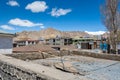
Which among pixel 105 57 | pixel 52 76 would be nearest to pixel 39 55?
pixel 105 57

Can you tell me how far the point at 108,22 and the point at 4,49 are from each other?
50.6ft

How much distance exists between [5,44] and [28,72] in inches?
316

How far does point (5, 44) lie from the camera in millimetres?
11047

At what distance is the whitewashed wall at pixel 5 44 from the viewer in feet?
35.4

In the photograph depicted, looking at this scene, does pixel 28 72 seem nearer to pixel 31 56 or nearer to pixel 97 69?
pixel 97 69

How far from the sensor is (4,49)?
11.0 meters

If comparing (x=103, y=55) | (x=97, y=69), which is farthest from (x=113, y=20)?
(x=97, y=69)

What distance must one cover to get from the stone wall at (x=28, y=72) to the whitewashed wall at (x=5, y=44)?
578cm

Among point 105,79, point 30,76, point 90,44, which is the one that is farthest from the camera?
point 90,44

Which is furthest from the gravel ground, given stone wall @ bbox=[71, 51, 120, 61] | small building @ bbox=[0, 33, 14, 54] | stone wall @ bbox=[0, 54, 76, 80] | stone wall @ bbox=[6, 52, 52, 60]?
small building @ bbox=[0, 33, 14, 54]

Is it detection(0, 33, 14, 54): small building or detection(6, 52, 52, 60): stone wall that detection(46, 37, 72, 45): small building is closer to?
detection(0, 33, 14, 54): small building

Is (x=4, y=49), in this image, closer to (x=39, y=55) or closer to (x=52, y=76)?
(x=39, y=55)

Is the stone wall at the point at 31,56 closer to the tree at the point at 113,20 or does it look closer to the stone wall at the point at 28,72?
the stone wall at the point at 28,72

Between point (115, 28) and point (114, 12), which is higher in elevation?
point (114, 12)
